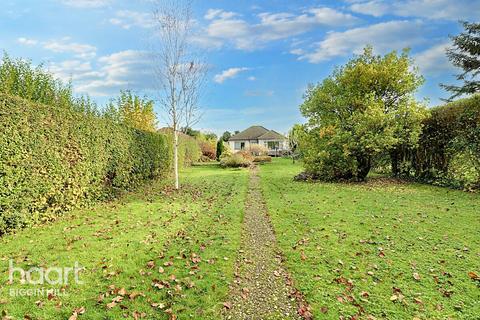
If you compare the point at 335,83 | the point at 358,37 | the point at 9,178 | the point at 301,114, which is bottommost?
the point at 9,178

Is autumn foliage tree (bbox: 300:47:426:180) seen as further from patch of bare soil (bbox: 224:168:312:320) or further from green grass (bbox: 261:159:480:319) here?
patch of bare soil (bbox: 224:168:312:320)

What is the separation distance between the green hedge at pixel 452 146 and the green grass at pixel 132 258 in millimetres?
10757

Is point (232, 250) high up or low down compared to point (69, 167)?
down

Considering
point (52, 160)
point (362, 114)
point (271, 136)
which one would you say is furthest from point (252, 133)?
point (52, 160)

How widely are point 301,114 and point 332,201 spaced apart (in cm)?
782

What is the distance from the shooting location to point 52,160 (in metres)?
7.46

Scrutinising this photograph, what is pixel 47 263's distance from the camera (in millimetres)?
4695

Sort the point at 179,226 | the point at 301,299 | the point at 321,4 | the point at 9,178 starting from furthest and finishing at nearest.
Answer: the point at 321,4
the point at 179,226
the point at 9,178
the point at 301,299

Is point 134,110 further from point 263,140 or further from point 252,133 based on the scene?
point 252,133

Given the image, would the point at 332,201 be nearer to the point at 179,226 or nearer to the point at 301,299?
the point at 179,226

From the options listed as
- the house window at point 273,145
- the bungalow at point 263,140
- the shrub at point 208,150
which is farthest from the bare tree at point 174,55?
the house window at point 273,145

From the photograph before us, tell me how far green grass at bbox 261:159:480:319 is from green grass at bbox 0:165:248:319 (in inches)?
55.4

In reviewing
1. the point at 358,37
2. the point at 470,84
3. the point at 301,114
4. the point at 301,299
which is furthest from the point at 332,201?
the point at 470,84

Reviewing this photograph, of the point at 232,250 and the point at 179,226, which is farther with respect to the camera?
the point at 179,226
